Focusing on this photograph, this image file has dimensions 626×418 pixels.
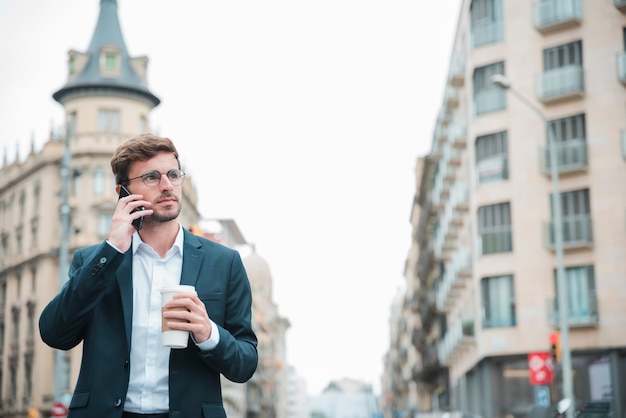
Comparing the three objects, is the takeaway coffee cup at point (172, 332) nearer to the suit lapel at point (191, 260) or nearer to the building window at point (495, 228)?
the suit lapel at point (191, 260)

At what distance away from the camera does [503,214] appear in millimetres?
44344

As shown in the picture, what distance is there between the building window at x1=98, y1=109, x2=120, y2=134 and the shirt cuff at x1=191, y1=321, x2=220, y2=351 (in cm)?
6309

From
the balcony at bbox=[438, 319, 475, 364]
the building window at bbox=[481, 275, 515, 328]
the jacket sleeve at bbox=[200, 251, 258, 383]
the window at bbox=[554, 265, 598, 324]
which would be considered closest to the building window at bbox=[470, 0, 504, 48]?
the building window at bbox=[481, 275, 515, 328]

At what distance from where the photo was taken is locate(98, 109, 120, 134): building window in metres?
65.8

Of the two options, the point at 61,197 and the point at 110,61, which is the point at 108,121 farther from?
the point at 61,197

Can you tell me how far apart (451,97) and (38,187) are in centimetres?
3011

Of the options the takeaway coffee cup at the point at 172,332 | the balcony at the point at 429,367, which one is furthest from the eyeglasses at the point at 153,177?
the balcony at the point at 429,367

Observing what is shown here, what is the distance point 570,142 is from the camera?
42.2 meters

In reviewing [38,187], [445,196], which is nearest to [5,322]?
[38,187]

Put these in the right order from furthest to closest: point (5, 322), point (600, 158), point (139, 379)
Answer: point (5, 322)
point (600, 158)
point (139, 379)

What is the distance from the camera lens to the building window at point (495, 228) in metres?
44.0

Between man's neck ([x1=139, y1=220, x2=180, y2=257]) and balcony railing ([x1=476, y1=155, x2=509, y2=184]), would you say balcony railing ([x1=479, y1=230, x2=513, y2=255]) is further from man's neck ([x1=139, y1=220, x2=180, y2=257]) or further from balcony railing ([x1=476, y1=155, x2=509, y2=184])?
man's neck ([x1=139, y1=220, x2=180, y2=257])

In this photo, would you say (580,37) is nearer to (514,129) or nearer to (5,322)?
(514,129)

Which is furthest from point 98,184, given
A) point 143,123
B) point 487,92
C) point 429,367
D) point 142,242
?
point 142,242
